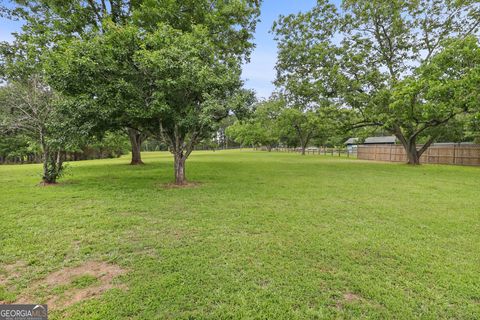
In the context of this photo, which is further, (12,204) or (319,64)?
(319,64)

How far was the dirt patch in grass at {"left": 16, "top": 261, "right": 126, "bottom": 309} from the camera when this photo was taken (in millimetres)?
2238

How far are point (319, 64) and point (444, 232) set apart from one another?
14.3 meters

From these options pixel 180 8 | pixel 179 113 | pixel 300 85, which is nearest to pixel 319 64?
pixel 300 85

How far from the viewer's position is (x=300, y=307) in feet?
6.97

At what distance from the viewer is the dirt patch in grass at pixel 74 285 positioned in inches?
88.1

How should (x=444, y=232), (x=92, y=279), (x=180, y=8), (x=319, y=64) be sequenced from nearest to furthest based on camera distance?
(x=92, y=279) → (x=444, y=232) → (x=180, y=8) → (x=319, y=64)

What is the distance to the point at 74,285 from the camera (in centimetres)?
246

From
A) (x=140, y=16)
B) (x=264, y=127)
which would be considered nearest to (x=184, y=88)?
(x=140, y=16)

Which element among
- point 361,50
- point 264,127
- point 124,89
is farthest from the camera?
point 264,127

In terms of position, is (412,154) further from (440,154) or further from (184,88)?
(184,88)

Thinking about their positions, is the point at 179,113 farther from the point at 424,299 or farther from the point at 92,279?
the point at 424,299

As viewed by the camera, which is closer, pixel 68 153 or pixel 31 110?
pixel 31 110

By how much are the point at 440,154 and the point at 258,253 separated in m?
21.7

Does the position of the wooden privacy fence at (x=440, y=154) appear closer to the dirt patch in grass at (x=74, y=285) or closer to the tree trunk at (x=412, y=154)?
the tree trunk at (x=412, y=154)
